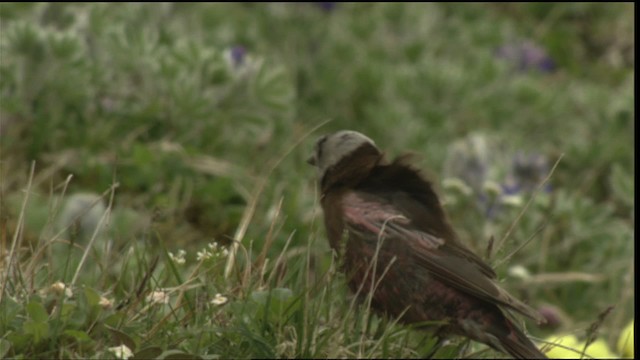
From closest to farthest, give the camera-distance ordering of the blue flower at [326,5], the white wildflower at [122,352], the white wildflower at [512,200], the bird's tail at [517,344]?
the white wildflower at [122,352] < the bird's tail at [517,344] < the white wildflower at [512,200] < the blue flower at [326,5]

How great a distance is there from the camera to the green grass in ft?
12.0

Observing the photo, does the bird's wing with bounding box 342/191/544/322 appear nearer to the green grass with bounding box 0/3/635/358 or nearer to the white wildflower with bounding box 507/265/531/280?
the green grass with bounding box 0/3/635/358

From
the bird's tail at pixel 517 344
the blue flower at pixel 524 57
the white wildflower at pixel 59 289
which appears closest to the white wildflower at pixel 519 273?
the bird's tail at pixel 517 344

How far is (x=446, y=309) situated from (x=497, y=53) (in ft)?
18.1

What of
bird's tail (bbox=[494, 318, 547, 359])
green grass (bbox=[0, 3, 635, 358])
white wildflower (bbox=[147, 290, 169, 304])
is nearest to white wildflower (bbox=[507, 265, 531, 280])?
green grass (bbox=[0, 3, 635, 358])

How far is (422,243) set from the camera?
3.71 metres

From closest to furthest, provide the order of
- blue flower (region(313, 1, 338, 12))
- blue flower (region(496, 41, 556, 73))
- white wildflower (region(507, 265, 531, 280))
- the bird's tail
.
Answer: the bird's tail < white wildflower (region(507, 265, 531, 280)) < blue flower (region(313, 1, 338, 12)) < blue flower (region(496, 41, 556, 73))

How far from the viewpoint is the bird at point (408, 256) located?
3.66 metres

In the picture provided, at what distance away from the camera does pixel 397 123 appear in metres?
7.54

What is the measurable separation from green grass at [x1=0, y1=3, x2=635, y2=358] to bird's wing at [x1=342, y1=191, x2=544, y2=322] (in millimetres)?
170

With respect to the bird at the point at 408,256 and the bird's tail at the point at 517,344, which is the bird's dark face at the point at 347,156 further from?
the bird's tail at the point at 517,344

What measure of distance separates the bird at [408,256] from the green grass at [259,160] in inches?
3.1

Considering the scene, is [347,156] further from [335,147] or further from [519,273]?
[519,273]

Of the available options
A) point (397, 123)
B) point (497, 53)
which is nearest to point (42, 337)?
point (397, 123)
